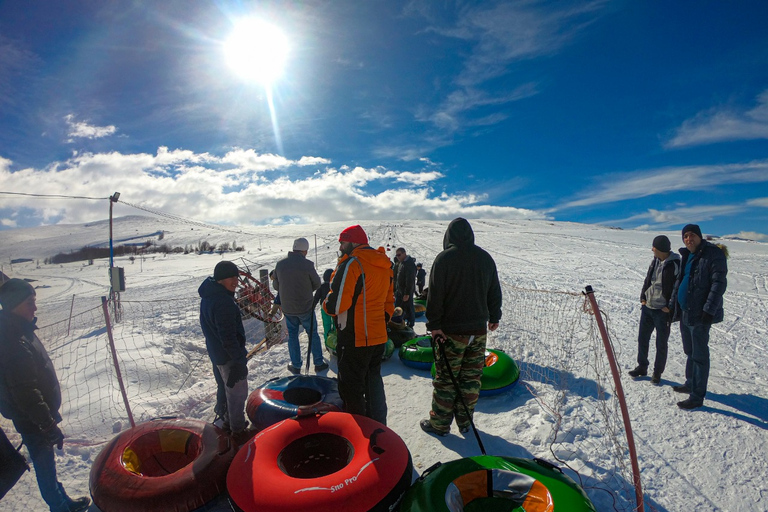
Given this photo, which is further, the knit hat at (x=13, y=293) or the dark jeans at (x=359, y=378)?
the dark jeans at (x=359, y=378)

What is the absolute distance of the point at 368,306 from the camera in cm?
341

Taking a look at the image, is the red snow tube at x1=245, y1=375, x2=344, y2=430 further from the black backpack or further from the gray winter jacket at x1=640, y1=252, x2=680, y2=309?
the gray winter jacket at x1=640, y1=252, x2=680, y2=309

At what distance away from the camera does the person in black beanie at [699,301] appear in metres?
3.84

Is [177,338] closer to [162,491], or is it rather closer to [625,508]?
[162,491]

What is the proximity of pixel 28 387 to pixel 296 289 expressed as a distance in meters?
2.98

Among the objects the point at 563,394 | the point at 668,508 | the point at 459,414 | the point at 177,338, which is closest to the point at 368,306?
the point at 459,414

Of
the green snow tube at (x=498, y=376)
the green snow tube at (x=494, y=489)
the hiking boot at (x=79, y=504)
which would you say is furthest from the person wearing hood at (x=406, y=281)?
the hiking boot at (x=79, y=504)

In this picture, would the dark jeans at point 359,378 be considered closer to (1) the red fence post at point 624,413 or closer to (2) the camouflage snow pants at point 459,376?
(2) the camouflage snow pants at point 459,376

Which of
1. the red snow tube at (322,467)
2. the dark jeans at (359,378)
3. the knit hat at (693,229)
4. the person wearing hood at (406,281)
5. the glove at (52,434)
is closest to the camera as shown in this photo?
the red snow tube at (322,467)

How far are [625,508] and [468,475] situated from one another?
1443 millimetres

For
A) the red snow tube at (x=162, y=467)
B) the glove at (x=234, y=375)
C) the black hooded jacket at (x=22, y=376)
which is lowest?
the red snow tube at (x=162, y=467)

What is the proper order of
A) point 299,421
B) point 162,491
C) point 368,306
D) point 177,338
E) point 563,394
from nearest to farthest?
point 162,491, point 299,421, point 368,306, point 563,394, point 177,338

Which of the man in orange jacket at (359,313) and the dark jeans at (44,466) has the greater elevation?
the man in orange jacket at (359,313)

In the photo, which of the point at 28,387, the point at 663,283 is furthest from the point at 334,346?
the point at 663,283
